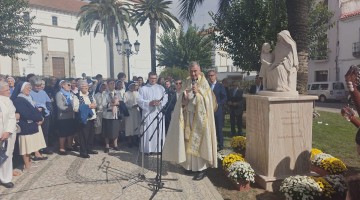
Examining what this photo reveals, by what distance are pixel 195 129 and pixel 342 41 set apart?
85.7ft

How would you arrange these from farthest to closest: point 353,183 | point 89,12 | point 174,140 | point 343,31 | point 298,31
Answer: point 89,12
point 343,31
point 298,31
point 174,140
point 353,183

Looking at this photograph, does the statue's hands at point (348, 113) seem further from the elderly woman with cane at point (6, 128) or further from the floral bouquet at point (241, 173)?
the elderly woman with cane at point (6, 128)

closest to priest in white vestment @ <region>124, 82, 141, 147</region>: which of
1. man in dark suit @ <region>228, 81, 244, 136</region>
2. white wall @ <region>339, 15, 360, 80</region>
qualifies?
man in dark suit @ <region>228, 81, 244, 136</region>

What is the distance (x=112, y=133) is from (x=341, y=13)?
85.9 feet

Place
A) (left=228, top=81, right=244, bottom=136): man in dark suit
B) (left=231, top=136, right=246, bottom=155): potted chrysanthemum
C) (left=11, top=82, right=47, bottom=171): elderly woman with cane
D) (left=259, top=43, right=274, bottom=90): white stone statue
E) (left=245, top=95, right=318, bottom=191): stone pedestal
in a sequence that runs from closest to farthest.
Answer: (left=245, top=95, right=318, bottom=191): stone pedestal < (left=259, top=43, right=274, bottom=90): white stone statue < (left=11, top=82, right=47, bottom=171): elderly woman with cane < (left=231, top=136, right=246, bottom=155): potted chrysanthemum < (left=228, top=81, right=244, bottom=136): man in dark suit

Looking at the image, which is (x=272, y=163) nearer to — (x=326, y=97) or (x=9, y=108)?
(x=9, y=108)

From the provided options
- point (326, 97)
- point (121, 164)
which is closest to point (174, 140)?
point (121, 164)

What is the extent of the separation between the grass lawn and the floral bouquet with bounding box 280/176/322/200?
0.61 metres

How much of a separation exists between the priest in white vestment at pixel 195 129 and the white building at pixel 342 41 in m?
23.7

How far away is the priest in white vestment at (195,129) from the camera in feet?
18.7

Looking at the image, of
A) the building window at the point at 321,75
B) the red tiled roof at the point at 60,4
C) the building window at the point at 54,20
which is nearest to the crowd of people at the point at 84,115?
the building window at the point at 321,75

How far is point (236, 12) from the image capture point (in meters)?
14.6

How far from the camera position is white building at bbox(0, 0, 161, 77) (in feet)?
127

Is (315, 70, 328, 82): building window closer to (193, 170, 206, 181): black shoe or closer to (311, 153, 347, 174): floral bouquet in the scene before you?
(311, 153, 347, 174): floral bouquet
